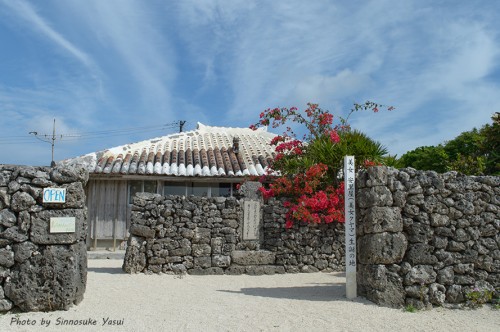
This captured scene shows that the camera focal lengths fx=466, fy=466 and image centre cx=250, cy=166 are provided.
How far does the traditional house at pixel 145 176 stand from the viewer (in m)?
15.8

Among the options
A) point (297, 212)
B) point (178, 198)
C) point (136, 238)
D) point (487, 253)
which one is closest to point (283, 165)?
point (297, 212)

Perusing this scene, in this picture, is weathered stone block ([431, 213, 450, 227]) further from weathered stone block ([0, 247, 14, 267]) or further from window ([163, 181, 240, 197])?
window ([163, 181, 240, 197])

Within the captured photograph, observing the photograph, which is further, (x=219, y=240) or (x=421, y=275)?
(x=219, y=240)

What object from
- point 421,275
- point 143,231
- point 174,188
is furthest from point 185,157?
point 421,275

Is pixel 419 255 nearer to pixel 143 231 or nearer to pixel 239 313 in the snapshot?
pixel 239 313

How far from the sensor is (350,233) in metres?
8.34

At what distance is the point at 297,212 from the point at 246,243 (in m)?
1.55

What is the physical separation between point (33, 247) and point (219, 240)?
5.46 m

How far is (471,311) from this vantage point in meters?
7.72

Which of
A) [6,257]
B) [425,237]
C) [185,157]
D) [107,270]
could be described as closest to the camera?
[6,257]

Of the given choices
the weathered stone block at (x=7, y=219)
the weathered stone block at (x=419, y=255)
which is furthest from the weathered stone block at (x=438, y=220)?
the weathered stone block at (x=7, y=219)

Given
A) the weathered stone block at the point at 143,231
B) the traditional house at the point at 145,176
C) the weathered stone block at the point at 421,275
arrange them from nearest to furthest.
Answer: the weathered stone block at the point at 421,275
the weathered stone block at the point at 143,231
the traditional house at the point at 145,176

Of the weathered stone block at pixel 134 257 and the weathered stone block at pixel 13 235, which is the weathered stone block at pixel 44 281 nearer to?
the weathered stone block at pixel 13 235

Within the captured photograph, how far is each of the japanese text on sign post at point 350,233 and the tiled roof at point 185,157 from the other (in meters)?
7.71
